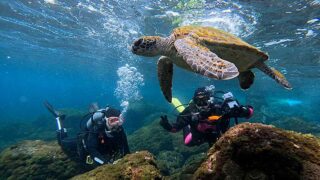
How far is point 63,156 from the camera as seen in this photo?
8.22 metres

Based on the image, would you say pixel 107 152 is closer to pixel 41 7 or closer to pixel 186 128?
pixel 186 128

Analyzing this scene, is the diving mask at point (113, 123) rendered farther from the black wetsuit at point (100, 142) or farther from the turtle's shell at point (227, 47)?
the turtle's shell at point (227, 47)

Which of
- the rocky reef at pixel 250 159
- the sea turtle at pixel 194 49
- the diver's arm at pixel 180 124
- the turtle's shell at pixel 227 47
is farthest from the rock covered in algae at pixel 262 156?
the diver's arm at pixel 180 124

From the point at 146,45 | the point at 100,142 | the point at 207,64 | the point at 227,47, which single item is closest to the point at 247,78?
the point at 227,47

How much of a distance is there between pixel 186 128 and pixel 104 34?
15.7 meters

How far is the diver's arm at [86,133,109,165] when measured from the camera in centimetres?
696

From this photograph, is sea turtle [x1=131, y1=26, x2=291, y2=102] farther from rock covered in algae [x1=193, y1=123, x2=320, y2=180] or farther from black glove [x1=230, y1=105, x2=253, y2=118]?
rock covered in algae [x1=193, y1=123, x2=320, y2=180]

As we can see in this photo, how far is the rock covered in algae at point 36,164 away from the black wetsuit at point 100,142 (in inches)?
23.1

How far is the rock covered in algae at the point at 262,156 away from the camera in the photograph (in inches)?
92.0

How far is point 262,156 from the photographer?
2.51 m

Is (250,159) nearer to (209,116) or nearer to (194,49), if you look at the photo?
(194,49)

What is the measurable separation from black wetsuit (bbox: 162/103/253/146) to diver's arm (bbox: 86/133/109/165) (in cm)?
212

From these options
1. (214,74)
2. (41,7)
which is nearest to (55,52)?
(41,7)

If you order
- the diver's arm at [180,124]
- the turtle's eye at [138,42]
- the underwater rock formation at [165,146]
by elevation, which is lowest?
the underwater rock formation at [165,146]
